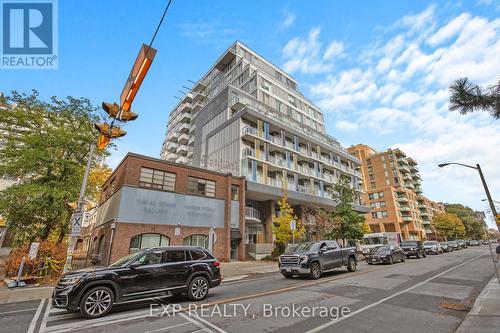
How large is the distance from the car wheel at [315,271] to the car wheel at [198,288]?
6.09 meters

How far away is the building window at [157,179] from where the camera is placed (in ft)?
68.1

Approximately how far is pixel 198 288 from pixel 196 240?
14.5 meters

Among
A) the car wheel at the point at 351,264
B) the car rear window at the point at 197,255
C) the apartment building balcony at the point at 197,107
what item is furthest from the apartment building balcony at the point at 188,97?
the car rear window at the point at 197,255

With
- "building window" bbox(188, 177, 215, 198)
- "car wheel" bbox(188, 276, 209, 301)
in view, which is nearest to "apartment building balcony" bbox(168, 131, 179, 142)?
"building window" bbox(188, 177, 215, 198)

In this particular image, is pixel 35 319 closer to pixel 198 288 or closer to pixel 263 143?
pixel 198 288

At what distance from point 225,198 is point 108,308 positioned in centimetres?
1856

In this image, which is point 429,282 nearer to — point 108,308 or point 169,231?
point 108,308

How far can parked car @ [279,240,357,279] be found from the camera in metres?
12.4

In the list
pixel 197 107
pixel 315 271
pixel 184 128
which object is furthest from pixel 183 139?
pixel 315 271

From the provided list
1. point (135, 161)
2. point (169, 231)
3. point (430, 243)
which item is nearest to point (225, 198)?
point (169, 231)

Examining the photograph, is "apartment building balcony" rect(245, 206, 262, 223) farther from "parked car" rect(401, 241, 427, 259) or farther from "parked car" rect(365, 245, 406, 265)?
"parked car" rect(401, 241, 427, 259)

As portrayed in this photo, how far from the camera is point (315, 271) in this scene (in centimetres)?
1263

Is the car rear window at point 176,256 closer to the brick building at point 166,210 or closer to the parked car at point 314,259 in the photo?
the parked car at point 314,259

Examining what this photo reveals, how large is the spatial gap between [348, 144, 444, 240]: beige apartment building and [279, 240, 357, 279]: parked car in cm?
6385
